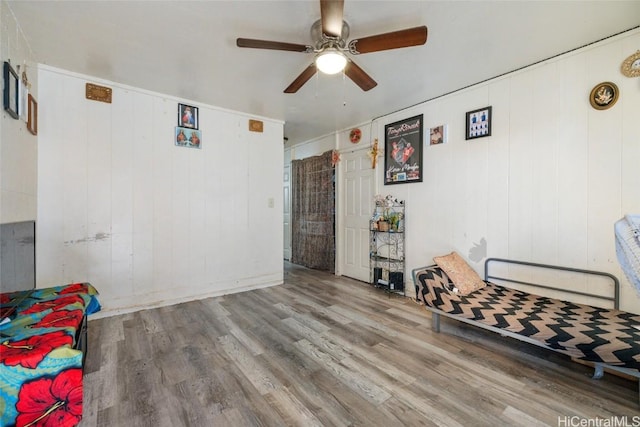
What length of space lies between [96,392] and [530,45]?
4.22 metres

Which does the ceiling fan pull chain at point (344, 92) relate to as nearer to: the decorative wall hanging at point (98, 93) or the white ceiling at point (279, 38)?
the white ceiling at point (279, 38)

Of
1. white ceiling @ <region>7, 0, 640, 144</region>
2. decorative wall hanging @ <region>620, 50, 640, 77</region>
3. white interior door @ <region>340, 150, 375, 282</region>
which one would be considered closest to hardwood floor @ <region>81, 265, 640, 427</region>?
white interior door @ <region>340, 150, 375, 282</region>

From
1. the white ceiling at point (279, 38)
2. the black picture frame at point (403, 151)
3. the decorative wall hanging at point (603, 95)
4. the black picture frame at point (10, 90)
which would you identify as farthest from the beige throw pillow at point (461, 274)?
the black picture frame at point (10, 90)

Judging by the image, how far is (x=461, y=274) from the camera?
2732 millimetres

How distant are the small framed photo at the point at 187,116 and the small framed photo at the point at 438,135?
10.1 feet

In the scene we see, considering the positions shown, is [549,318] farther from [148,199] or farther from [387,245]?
[148,199]

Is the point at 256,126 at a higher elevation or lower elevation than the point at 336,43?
higher

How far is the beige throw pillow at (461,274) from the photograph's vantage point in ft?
8.63

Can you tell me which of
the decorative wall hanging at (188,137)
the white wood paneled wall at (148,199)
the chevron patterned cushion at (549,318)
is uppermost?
the decorative wall hanging at (188,137)

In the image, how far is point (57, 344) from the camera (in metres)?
1.22

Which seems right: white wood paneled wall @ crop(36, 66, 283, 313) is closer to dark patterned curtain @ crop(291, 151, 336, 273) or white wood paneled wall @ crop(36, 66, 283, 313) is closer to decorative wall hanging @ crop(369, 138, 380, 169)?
dark patterned curtain @ crop(291, 151, 336, 273)

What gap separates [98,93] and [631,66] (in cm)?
491

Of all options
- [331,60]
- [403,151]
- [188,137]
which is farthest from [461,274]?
[188,137]

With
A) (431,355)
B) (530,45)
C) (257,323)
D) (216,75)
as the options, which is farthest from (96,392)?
(530,45)
